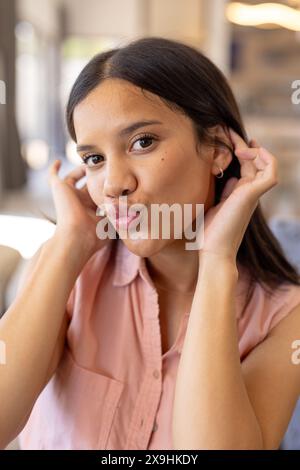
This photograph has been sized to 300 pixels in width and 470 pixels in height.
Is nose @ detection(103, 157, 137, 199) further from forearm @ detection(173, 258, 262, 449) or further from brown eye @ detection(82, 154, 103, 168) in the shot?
forearm @ detection(173, 258, 262, 449)

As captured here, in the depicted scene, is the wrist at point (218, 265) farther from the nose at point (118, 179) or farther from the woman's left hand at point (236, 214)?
the nose at point (118, 179)

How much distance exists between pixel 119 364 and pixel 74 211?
0.75ft

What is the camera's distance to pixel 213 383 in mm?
586

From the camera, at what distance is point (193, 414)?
578 mm

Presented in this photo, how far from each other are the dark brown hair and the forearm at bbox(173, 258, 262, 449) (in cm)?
19

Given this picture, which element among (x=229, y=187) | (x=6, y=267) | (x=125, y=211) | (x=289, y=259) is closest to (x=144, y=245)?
(x=125, y=211)

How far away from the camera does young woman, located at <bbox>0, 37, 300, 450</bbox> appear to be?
2.02ft

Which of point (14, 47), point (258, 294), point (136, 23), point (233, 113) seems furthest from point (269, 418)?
point (136, 23)

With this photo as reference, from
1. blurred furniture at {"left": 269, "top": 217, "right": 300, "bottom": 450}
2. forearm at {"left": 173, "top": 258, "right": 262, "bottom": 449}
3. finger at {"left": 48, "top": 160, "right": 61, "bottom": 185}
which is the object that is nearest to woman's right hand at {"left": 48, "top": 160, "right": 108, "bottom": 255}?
finger at {"left": 48, "top": 160, "right": 61, "bottom": 185}

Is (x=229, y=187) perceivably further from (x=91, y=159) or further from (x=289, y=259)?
(x=289, y=259)

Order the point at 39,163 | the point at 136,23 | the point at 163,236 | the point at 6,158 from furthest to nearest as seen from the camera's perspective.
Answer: the point at 136,23, the point at 39,163, the point at 6,158, the point at 163,236
